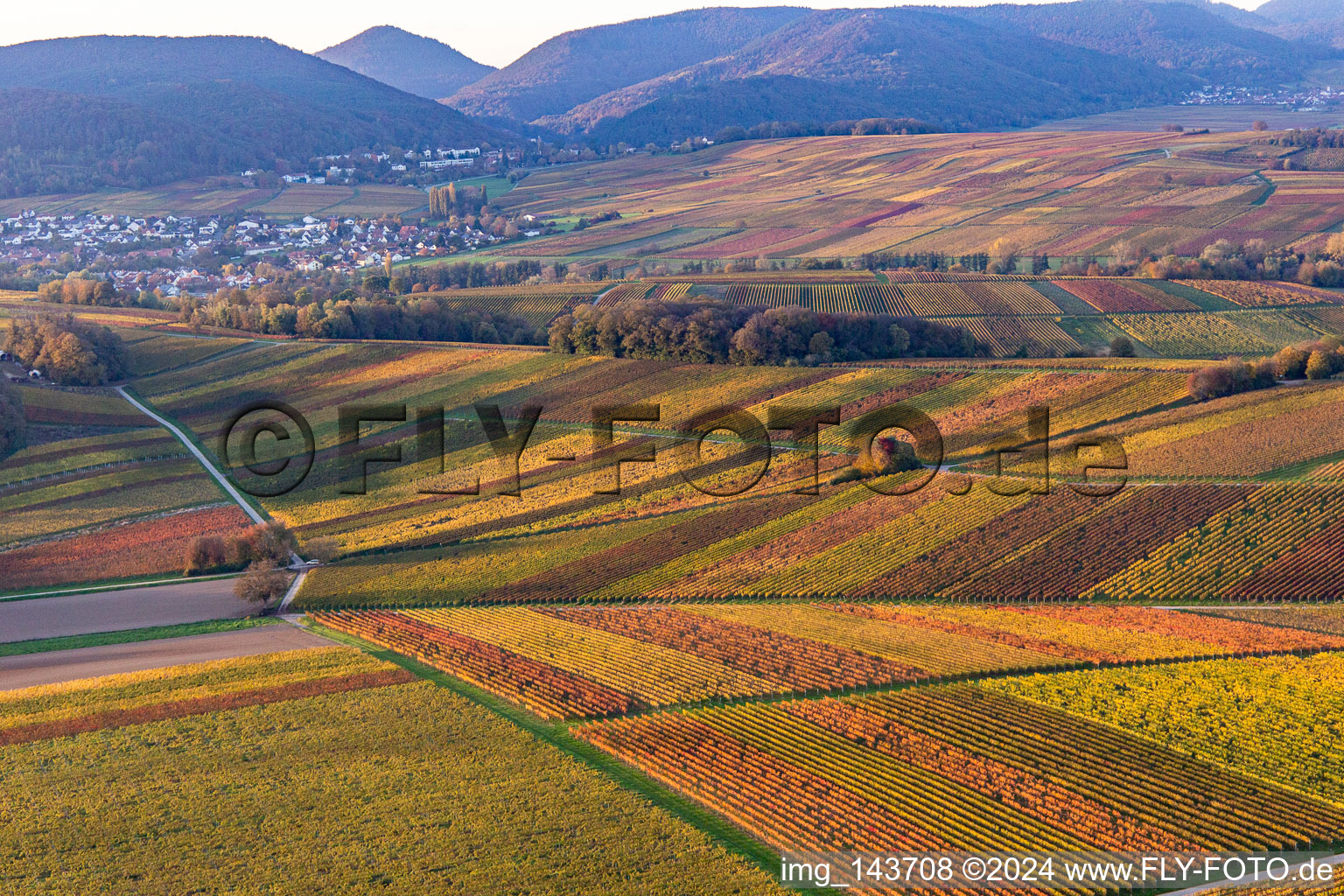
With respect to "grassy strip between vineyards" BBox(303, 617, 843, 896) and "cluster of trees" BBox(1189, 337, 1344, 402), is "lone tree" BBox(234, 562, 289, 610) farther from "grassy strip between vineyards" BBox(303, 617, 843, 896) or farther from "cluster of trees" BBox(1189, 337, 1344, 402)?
"cluster of trees" BBox(1189, 337, 1344, 402)

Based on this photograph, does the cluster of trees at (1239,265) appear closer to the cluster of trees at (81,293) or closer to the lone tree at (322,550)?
the lone tree at (322,550)

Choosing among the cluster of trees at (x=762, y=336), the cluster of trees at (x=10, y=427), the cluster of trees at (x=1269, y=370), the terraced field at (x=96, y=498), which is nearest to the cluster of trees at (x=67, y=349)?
the terraced field at (x=96, y=498)

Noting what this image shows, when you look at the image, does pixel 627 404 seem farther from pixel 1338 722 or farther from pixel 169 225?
pixel 169 225

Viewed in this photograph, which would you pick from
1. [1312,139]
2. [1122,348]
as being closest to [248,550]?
[1122,348]

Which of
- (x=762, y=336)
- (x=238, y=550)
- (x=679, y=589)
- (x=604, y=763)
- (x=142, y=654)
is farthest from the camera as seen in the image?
(x=762, y=336)

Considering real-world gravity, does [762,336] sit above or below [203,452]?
above

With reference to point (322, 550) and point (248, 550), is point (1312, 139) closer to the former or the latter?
point (322, 550)
